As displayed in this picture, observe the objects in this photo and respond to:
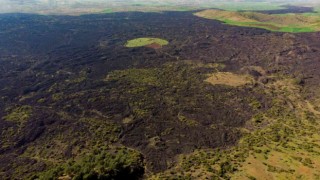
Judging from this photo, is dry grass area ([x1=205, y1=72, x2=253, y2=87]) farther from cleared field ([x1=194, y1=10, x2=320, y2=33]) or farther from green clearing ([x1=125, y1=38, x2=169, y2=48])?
cleared field ([x1=194, y1=10, x2=320, y2=33])

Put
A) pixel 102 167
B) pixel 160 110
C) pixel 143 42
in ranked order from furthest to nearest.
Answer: pixel 143 42 → pixel 160 110 → pixel 102 167

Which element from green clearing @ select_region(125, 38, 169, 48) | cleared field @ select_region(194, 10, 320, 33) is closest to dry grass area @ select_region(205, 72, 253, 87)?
green clearing @ select_region(125, 38, 169, 48)

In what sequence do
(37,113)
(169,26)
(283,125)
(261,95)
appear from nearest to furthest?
(283,125) < (37,113) < (261,95) < (169,26)

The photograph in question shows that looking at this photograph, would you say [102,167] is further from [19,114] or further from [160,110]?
[19,114]

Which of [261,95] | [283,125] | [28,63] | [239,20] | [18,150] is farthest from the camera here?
[239,20]

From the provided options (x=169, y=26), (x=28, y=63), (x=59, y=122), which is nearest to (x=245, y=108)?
(x=59, y=122)

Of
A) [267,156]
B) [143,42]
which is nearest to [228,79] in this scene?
[267,156]

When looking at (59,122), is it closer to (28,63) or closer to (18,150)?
(18,150)
